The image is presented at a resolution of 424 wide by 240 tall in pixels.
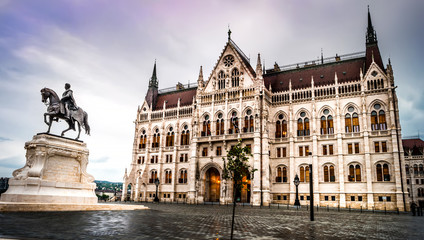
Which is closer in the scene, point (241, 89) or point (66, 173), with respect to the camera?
point (66, 173)

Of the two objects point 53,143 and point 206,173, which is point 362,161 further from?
point 53,143

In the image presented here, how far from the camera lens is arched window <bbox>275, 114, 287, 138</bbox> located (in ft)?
171

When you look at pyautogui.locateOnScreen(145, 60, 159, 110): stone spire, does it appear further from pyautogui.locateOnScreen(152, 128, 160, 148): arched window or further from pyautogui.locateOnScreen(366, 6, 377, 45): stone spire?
pyautogui.locateOnScreen(366, 6, 377, 45): stone spire

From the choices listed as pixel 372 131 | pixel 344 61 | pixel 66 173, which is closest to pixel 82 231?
pixel 66 173

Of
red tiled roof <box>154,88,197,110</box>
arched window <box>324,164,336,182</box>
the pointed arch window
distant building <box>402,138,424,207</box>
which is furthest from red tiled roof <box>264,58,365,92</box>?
distant building <box>402,138,424,207</box>

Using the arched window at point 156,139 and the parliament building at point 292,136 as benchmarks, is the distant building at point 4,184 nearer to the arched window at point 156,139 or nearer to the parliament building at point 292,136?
the parliament building at point 292,136

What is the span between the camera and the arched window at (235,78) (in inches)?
2160

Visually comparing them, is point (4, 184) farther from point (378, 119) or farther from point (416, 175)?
point (416, 175)

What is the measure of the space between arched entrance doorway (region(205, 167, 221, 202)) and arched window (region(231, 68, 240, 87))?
621 inches

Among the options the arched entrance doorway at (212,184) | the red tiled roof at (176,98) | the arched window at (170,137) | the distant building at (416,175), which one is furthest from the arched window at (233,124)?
the distant building at (416,175)

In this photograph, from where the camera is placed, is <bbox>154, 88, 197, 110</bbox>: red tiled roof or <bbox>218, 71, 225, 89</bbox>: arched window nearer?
<bbox>218, 71, 225, 89</bbox>: arched window

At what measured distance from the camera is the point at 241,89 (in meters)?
53.5

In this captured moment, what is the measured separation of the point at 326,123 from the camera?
49.2 meters

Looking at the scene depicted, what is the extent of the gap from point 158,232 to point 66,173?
515 inches
